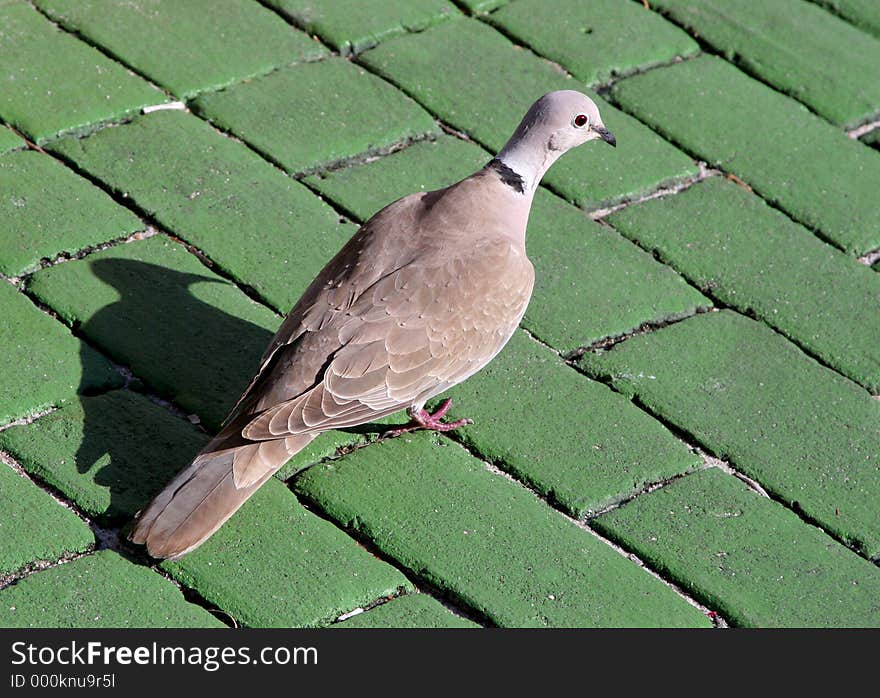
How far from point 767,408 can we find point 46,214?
2304 millimetres

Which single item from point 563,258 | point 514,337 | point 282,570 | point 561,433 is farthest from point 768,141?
point 282,570

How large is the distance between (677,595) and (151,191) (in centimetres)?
215

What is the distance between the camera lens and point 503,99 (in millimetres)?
5121

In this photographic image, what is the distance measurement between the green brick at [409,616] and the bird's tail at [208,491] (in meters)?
0.40

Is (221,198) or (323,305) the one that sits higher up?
(323,305)

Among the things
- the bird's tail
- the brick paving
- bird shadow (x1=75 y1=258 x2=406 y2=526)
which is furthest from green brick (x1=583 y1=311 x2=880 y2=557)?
the bird's tail

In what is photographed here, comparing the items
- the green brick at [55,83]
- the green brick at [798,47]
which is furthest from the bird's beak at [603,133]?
the green brick at [55,83]

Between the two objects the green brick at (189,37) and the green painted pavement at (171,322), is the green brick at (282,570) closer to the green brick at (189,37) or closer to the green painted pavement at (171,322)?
the green painted pavement at (171,322)

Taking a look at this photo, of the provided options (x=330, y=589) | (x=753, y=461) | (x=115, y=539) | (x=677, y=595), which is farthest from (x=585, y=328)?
(x=115, y=539)

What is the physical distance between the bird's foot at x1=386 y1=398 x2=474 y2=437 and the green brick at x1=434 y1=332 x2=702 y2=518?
39 millimetres

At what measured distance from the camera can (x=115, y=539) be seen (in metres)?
3.41

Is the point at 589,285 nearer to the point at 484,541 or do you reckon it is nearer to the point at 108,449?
the point at 484,541

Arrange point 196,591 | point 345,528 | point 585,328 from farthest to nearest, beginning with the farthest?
point 585,328, point 345,528, point 196,591

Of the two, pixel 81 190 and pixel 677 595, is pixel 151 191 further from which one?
pixel 677 595
